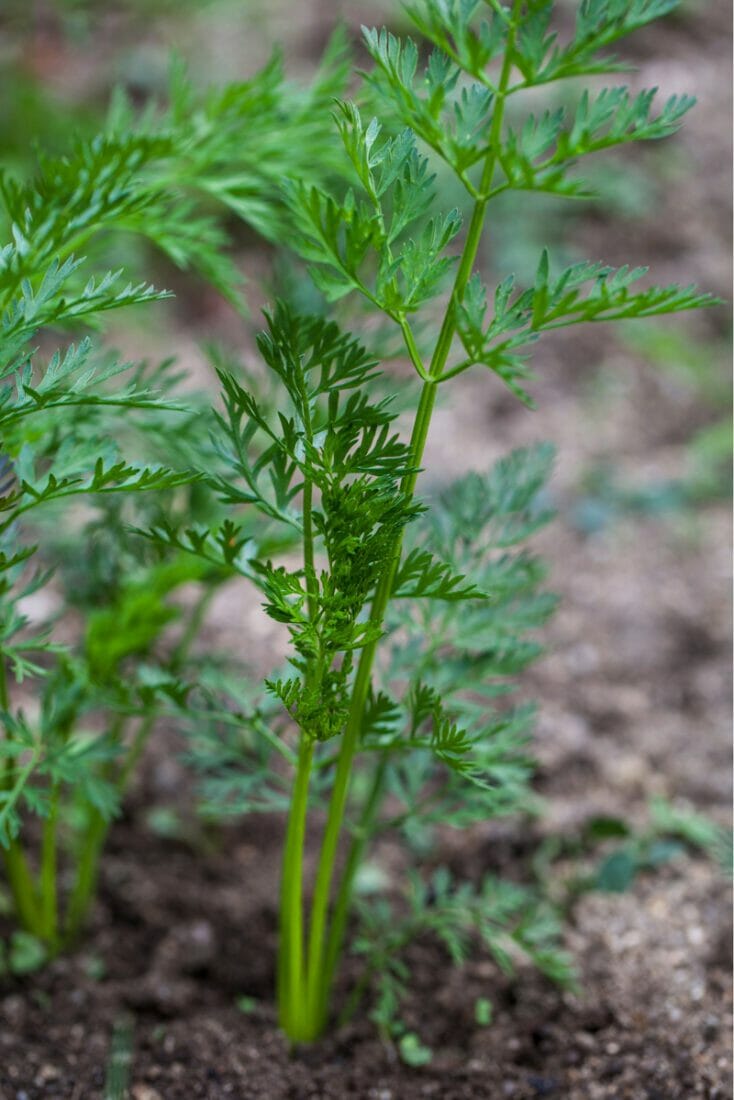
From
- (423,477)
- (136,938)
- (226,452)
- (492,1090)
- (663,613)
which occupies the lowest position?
(492,1090)

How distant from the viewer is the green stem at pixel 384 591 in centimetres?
89

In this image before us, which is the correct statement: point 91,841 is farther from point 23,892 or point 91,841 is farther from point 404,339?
point 404,339

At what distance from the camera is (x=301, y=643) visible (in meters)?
0.93

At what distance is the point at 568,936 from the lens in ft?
4.90

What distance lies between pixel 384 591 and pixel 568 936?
77 centimetres

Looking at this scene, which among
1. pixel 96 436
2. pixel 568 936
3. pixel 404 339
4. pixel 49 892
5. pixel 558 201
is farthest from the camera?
pixel 558 201

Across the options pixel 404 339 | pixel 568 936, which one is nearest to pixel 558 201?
pixel 568 936

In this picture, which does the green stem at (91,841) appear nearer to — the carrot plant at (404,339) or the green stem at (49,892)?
the green stem at (49,892)

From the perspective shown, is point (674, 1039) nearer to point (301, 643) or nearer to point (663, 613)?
point (301, 643)

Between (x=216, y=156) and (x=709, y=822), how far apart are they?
4.06 feet

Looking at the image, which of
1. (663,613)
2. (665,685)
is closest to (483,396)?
(663,613)

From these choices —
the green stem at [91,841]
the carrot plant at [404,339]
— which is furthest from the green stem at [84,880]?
the carrot plant at [404,339]

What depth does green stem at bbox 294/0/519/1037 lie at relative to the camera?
0.89m

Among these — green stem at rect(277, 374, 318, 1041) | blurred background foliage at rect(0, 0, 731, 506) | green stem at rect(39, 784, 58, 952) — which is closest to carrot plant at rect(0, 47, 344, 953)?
green stem at rect(39, 784, 58, 952)
